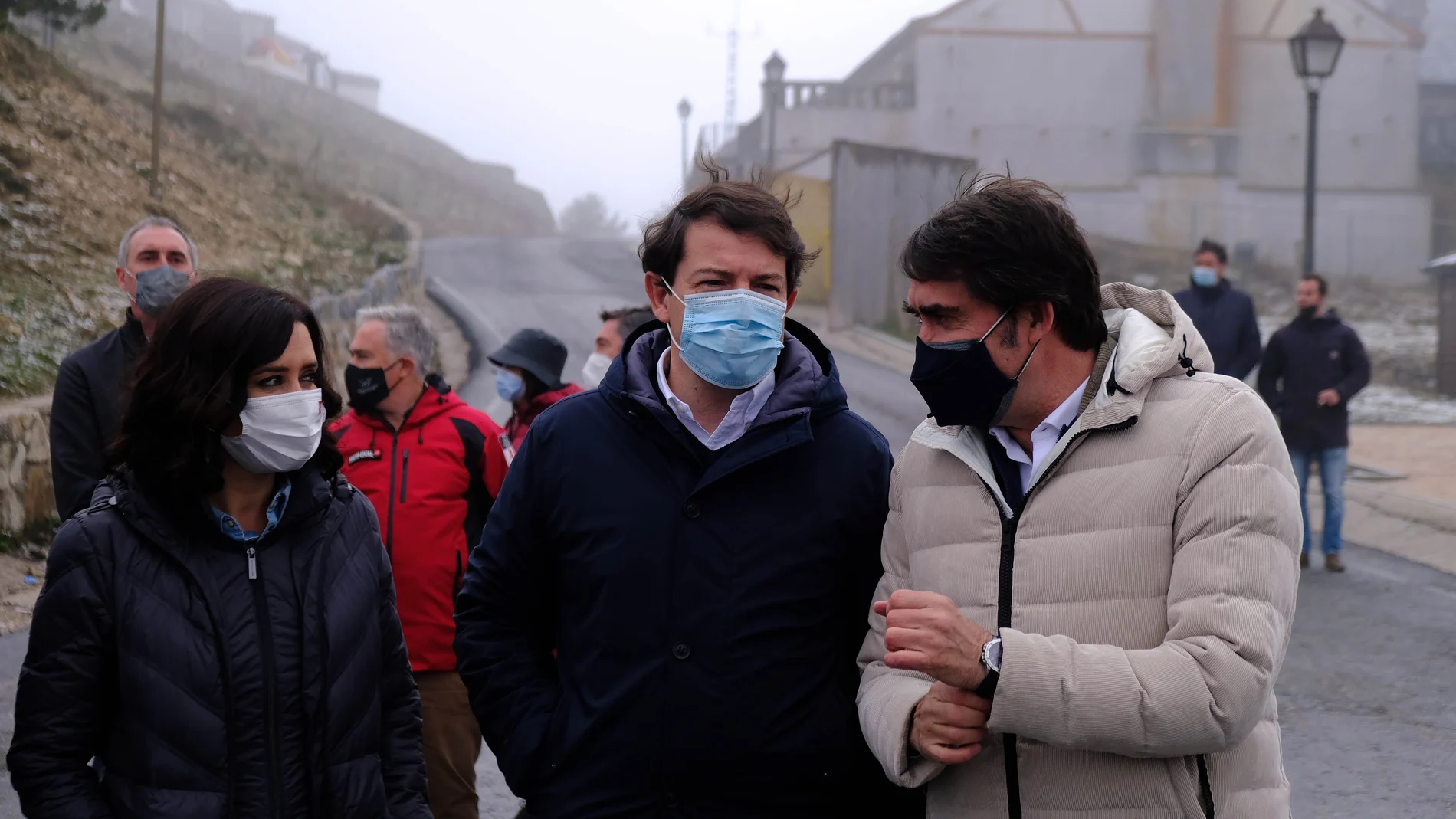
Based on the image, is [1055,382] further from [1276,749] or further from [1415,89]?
[1415,89]

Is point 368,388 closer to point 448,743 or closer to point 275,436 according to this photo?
point 448,743

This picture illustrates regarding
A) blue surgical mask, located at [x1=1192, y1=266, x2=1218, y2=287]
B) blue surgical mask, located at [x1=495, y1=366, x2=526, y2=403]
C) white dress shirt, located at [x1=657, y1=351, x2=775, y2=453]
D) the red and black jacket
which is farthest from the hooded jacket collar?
blue surgical mask, located at [x1=1192, y1=266, x2=1218, y2=287]

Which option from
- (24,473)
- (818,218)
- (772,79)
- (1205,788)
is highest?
(772,79)

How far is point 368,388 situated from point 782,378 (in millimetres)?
2127

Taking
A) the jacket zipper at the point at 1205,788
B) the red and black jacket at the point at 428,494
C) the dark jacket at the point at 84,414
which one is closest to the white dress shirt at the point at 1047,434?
the jacket zipper at the point at 1205,788

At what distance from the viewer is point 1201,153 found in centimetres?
3581

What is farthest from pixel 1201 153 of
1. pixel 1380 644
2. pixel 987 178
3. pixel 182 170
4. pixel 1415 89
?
pixel 987 178

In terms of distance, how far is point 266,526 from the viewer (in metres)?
2.63

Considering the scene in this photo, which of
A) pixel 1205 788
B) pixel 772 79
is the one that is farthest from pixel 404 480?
pixel 772 79

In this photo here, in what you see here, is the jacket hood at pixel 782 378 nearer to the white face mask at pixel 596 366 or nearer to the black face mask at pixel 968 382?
the black face mask at pixel 968 382

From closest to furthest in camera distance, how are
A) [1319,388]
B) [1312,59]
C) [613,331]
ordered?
[613,331], [1319,388], [1312,59]

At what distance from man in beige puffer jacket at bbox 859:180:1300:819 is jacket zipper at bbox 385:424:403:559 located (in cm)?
218

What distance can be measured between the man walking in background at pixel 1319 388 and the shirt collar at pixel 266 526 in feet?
26.8

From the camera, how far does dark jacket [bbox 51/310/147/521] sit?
395 cm
